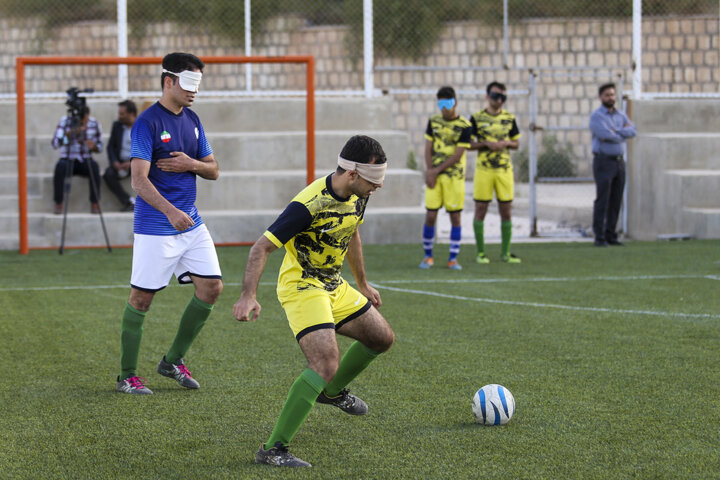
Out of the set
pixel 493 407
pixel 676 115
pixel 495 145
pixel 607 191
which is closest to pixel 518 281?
pixel 495 145

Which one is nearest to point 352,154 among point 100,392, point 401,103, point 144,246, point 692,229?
point 144,246

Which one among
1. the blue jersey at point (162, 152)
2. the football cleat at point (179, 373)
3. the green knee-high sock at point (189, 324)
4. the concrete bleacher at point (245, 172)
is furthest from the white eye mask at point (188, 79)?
the concrete bleacher at point (245, 172)

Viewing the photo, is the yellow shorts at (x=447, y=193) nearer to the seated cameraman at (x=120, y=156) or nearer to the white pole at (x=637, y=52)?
the seated cameraman at (x=120, y=156)

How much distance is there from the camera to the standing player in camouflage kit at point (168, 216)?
5988 mm

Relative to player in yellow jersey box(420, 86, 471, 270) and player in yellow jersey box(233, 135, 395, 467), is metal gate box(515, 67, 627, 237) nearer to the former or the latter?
player in yellow jersey box(420, 86, 471, 270)

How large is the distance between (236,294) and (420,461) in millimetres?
5964

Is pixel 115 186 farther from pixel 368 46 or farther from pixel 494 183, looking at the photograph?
pixel 494 183

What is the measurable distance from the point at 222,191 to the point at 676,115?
7705 millimetres

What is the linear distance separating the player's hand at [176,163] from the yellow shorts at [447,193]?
248 inches

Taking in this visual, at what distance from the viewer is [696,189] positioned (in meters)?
16.4

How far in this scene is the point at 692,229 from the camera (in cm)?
1622

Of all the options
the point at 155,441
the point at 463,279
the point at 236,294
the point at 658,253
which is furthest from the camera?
the point at 658,253

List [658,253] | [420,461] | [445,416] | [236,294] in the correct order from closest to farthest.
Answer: [420,461], [445,416], [236,294], [658,253]

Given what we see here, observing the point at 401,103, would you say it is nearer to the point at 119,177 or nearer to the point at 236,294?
the point at 119,177
